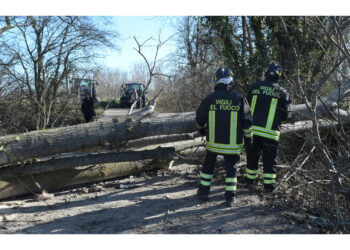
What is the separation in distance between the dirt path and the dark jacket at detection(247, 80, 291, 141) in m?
0.94

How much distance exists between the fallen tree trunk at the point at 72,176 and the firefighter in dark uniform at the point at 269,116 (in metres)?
2.03

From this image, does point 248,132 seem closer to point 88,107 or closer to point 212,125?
point 212,125

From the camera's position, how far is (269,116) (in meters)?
4.21

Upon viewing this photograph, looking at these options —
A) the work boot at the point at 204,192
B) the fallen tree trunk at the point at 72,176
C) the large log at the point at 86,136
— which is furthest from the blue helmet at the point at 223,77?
the fallen tree trunk at the point at 72,176

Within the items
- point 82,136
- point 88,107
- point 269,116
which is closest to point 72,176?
point 82,136

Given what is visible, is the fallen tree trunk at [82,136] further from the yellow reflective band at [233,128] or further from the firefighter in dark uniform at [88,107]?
the firefighter in dark uniform at [88,107]

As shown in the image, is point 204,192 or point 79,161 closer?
point 204,192

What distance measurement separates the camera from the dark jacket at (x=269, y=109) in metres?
4.20

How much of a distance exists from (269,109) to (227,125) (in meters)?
0.85

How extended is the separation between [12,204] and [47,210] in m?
0.61

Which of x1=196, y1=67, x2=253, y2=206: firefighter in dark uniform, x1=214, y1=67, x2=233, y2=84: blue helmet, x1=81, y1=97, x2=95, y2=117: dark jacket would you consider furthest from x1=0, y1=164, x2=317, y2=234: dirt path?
x1=81, y1=97, x2=95, y2=117: dark jacket

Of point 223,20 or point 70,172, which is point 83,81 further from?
point 70,172

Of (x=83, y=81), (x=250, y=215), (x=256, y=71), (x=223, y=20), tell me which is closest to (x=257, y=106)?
(x=250, y=215)

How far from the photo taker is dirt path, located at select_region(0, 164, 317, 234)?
127 inches
